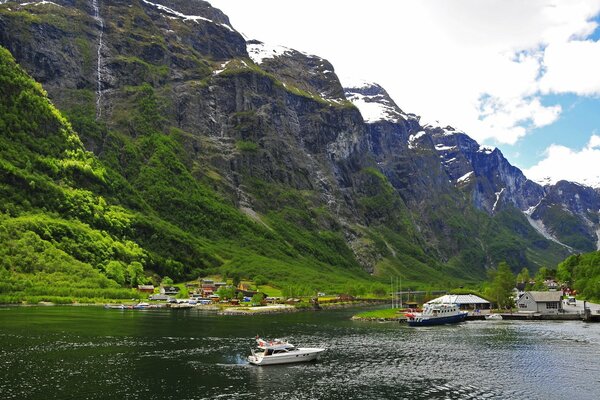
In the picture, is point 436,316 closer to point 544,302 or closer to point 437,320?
point 437,320

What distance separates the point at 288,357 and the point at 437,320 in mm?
85583

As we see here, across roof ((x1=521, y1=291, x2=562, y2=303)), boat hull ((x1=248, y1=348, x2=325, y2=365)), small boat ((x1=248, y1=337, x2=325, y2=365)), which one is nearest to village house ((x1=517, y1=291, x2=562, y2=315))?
roof ((x1=521, y1=291, x2=562, y2=303))

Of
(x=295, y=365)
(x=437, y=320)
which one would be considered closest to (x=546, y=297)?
(x=437, y=320)

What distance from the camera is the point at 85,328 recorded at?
130 m

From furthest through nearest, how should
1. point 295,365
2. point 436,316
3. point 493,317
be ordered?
point 493,317 → point 436,316 → point 295,365

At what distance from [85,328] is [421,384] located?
285ft

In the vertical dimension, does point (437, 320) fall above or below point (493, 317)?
above

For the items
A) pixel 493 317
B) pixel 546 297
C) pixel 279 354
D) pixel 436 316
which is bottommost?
pixel 493 317

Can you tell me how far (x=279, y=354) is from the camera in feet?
311

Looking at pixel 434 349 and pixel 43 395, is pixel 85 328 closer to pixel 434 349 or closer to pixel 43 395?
pixel 43 395

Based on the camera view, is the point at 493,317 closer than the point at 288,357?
No

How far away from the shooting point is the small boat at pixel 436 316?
164 meters

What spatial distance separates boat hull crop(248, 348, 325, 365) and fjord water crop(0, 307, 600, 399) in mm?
1761

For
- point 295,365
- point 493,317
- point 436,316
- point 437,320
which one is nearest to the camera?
point 295,365
